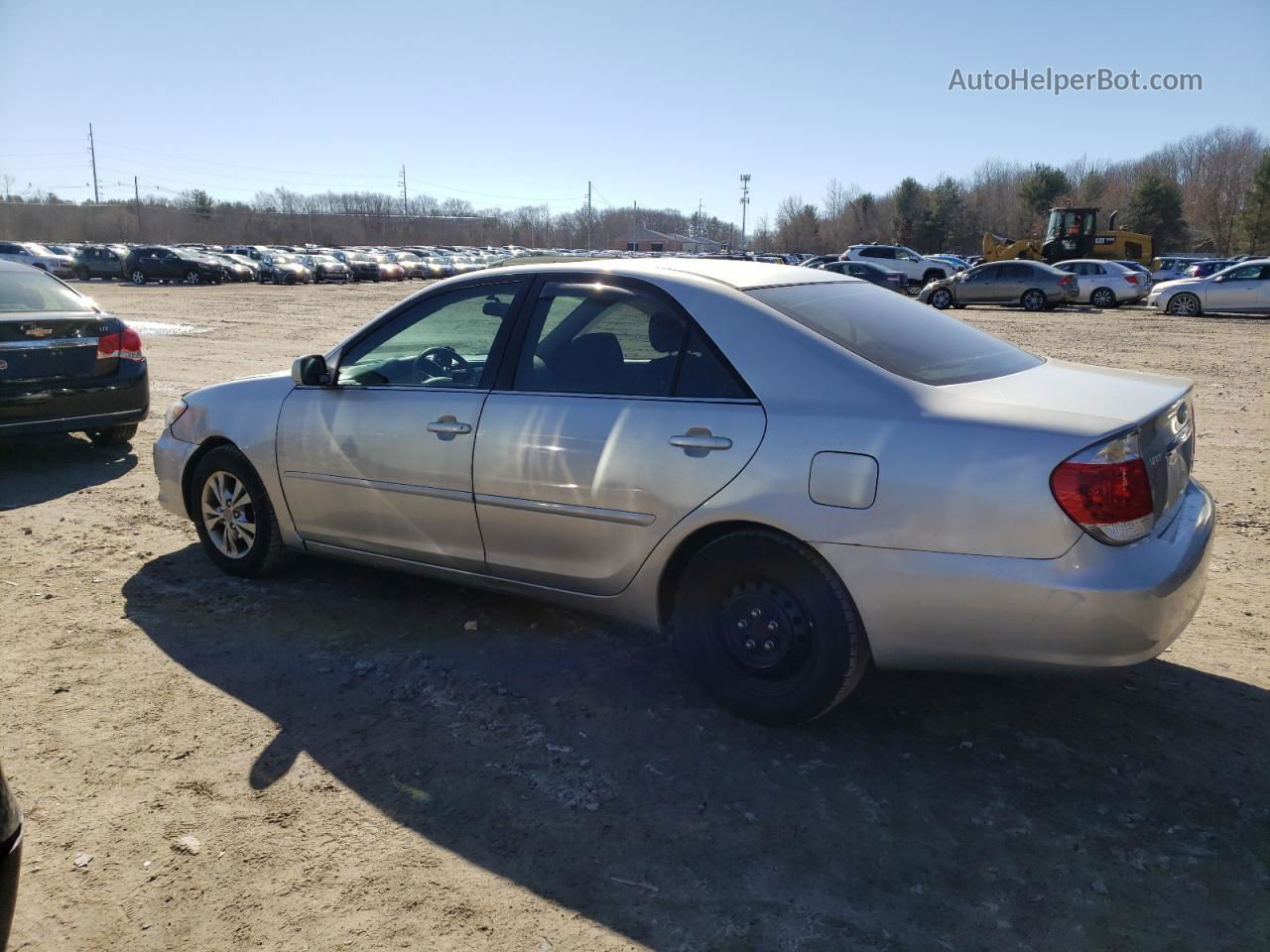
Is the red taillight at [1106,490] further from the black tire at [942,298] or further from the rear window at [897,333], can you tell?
the black tire at [942,298]

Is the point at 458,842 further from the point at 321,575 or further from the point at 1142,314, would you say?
the point at 1142,314

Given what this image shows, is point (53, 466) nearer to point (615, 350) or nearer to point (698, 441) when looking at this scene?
point (615, 350)

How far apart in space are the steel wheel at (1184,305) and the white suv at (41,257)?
4489cm

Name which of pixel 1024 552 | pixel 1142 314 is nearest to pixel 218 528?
pixel 1024 552

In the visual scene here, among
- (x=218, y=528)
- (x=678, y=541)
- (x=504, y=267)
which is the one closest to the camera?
(x=678, y=541)

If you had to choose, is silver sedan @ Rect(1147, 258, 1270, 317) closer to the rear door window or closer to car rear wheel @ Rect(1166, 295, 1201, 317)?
car rear wheel @ Rect(1166, 295, 1201, 317)

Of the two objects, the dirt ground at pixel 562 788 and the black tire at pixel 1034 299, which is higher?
the black tire at pixel 1034 299

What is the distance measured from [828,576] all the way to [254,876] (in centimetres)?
195

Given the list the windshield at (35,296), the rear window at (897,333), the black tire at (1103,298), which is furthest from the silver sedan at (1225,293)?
the windshield at (35,296)

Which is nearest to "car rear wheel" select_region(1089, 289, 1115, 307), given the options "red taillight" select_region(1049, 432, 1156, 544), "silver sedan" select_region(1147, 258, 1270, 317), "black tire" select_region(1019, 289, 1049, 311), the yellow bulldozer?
"black tire" select_region(1019, 289, 1049, 311)

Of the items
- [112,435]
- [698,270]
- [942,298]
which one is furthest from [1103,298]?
[698,270]

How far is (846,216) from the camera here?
9700 cm

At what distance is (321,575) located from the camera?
5.01m

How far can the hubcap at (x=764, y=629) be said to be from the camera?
3203 mm
